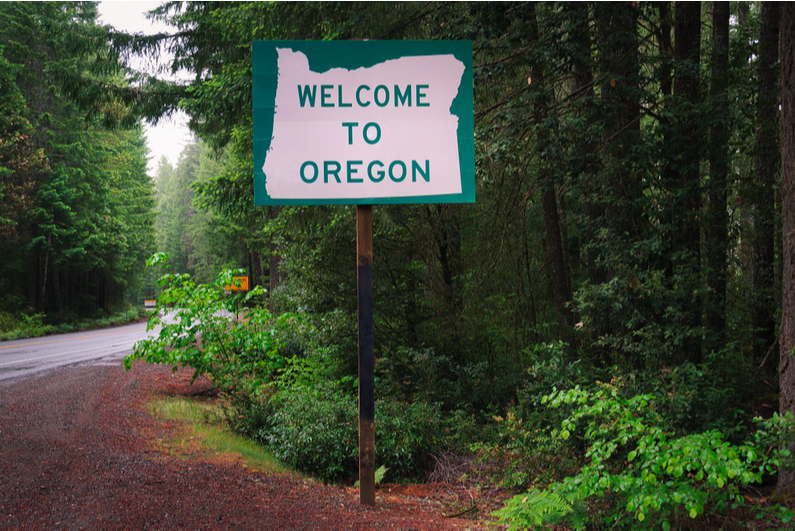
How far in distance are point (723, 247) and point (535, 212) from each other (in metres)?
4.10

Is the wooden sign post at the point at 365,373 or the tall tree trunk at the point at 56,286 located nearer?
the wooden sign post at the point at 365,373

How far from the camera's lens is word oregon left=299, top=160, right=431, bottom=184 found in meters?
→ 4.52

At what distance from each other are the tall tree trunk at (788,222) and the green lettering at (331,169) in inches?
157

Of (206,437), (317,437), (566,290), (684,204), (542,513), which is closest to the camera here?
(542,513)

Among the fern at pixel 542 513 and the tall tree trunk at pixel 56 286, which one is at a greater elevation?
the tall tree trunk at pixel 56 286

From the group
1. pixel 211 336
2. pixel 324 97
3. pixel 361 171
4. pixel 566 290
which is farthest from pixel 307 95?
pixel 566 290

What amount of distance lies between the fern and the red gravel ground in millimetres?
662

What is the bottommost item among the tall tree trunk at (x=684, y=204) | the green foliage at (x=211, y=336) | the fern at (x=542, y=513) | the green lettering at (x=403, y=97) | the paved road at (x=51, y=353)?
the fern at (x=542, y=513)

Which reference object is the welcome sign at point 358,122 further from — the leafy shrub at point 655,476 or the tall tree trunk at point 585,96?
the leafy shrub at point 655,476

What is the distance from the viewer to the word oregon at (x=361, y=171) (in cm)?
452

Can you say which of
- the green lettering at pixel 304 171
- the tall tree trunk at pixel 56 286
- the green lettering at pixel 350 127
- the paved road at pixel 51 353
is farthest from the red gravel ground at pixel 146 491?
the tall tree trunk at pixel 56 286

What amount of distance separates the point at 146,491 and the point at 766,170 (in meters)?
8.61

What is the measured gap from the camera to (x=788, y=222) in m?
4.48

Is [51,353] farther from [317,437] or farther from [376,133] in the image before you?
[376,133]
